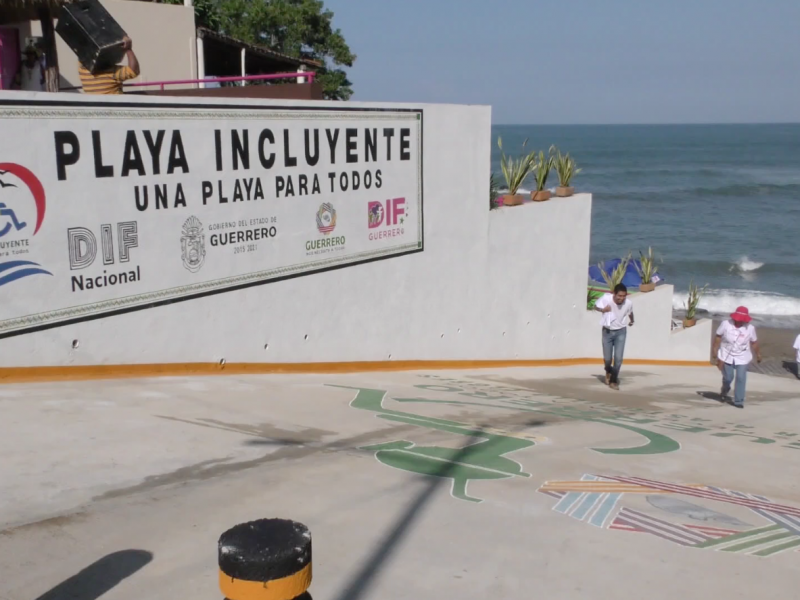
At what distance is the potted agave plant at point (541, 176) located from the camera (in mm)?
15656

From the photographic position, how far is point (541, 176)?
16.0m

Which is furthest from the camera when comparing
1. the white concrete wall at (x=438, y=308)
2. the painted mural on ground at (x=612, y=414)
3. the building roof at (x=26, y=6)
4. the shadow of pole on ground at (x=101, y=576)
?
the building roof at (x=26, y=6)

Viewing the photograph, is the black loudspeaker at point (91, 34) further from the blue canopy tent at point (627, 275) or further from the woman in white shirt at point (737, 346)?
the blue canopy tent at point (627, 275)

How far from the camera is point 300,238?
1095 centimetres

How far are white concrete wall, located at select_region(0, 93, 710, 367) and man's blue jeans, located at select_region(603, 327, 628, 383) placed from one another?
2231 millimetres

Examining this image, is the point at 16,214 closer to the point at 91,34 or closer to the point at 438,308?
the point at 91,34

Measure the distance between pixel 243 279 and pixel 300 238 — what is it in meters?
1.04

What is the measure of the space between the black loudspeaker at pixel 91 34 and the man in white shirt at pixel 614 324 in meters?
7.32

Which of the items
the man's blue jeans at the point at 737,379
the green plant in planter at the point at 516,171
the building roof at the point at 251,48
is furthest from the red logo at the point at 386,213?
the building roof at the point at 251,48

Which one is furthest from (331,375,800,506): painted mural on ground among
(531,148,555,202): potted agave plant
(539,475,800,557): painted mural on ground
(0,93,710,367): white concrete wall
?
(531,148,555,202): potted agave plant

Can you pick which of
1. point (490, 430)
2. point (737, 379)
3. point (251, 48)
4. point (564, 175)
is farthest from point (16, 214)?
point (251, 48)

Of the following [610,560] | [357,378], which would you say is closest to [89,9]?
[357,378]

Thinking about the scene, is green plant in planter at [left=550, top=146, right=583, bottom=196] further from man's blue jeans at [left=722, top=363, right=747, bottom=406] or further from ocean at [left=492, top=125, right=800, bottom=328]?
ocean at [left=492, top=125, right=800, bottom=328]

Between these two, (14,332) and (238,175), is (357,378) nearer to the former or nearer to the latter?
(238,175)
